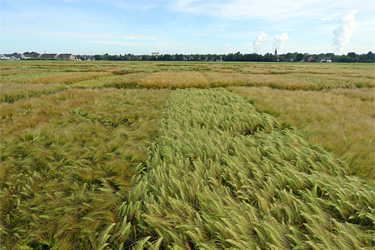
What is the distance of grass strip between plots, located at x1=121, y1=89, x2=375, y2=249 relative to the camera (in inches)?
67.6

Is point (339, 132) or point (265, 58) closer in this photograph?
point (339, 132)

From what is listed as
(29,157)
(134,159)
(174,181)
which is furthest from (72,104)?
(174,181)

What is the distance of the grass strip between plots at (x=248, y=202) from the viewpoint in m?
1.72

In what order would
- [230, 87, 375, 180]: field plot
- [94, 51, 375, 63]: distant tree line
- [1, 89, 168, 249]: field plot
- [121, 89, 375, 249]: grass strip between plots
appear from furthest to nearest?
[94, 51, 375, 63]: distant tree line
[230, 87, 375, 180]: field plot
[1, 89, 168, 249]: field plot
[121, 89, 375, 249]: grass strip between plots

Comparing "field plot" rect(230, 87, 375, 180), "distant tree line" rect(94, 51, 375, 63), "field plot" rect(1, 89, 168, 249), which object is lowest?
"field plot" rect(1, 89, 168, 249)

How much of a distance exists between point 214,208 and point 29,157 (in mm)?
3439

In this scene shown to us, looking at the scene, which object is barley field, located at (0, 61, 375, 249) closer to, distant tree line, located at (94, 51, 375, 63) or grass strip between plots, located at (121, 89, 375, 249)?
grass strip between plots, located at (121, 89, 375, 249)

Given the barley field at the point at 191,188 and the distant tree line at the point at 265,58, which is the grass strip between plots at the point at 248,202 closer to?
the barley field at the point at 191,188

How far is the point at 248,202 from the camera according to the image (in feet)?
7.30

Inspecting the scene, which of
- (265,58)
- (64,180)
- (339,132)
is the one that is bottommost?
(64,180)

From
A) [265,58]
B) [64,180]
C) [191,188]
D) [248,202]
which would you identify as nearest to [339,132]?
[248,202]

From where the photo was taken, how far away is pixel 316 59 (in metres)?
113

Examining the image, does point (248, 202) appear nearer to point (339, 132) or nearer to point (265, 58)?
point (339, 132)

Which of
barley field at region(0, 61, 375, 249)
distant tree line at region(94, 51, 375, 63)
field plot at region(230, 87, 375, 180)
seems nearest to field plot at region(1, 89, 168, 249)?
barley field at region(0, 61, 375, 249)
